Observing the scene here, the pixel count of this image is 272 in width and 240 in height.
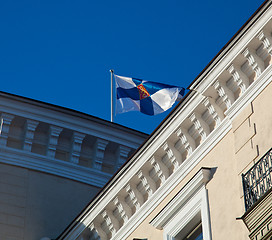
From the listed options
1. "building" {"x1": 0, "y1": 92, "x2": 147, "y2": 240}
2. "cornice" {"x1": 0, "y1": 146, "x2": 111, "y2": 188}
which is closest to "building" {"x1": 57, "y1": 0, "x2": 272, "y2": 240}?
"building" {"x1": 0, "y1": 92, "x2": 147, "y2": 240}

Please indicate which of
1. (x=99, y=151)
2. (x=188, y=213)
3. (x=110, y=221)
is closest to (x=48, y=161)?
(x=99, y=151)

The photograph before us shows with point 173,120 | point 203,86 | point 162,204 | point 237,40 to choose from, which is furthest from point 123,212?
point 237,40

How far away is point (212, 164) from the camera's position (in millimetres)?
16297

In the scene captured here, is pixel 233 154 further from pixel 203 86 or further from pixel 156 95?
pixel 156 95

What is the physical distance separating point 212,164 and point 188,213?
102cm

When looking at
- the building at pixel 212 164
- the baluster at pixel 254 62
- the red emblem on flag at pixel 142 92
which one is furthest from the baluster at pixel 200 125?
the red emblem on flag at pixel 142 92

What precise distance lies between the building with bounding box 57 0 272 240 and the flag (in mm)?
3418

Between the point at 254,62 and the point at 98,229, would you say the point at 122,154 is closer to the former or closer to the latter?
the point at 98,229

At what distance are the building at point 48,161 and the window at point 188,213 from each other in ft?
18.9

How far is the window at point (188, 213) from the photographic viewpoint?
16203 millimetres

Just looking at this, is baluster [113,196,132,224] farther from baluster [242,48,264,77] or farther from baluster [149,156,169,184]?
baluster [242,48,264,77]

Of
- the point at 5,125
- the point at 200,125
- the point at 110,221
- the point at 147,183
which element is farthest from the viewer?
the point at 5,125

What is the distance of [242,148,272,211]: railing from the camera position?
1398 cm

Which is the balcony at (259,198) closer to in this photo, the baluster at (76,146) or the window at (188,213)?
the window at (188,213)
